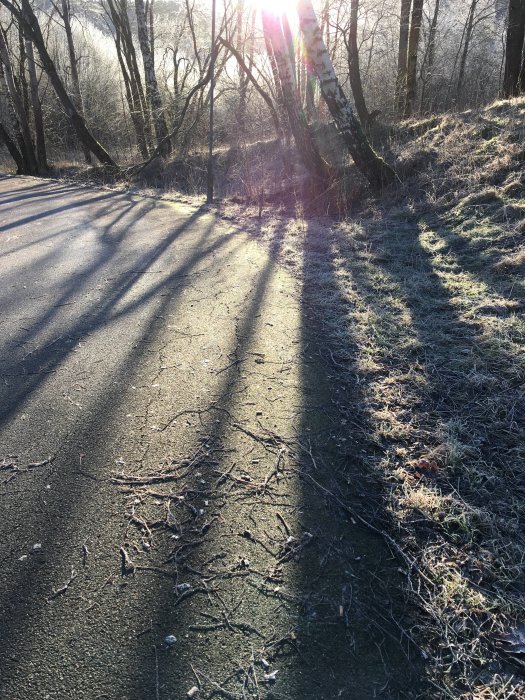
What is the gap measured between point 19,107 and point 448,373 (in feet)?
56.7

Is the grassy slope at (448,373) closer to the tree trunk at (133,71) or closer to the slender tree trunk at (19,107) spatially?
the tree trunk at (133,71)

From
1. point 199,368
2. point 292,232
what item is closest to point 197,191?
point 292,232

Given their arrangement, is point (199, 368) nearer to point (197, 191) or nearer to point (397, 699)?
point (397, 699)

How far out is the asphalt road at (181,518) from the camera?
5.00ft

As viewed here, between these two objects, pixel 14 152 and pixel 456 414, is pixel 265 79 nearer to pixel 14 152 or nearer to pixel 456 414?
pixel 14 152

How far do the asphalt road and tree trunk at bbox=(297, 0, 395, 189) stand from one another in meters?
4.25

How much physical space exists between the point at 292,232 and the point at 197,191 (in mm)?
4614

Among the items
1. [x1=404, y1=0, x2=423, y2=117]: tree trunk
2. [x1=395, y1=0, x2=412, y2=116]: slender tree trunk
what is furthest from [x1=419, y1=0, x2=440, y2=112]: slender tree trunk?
[x1=404, y1=0, x2=423, y2=117]: tree trunk

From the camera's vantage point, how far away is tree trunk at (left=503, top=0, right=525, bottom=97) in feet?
28.4

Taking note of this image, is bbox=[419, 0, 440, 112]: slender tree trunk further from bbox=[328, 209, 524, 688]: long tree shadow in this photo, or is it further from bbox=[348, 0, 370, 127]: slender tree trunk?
bbox=[328, 209, 524, 688]: long tree shadow

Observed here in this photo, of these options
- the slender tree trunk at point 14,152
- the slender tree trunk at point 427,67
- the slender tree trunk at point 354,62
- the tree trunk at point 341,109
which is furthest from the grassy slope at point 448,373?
the slender tree trunk at point 14,152

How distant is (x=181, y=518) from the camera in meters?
2.04

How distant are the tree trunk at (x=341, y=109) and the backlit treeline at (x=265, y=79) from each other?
2 centimetres

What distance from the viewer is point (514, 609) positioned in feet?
5.28
